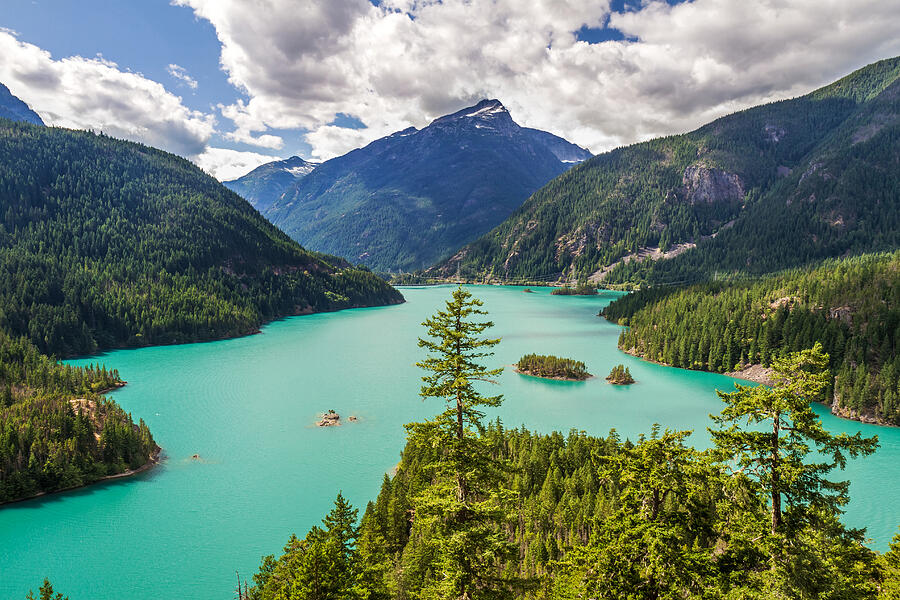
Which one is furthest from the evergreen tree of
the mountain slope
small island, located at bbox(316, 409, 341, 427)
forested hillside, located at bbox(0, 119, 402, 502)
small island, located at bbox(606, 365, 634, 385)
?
the mountain slope

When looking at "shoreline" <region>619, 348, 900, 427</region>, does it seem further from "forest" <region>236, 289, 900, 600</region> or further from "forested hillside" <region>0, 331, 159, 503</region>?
"forested hillside" <region>0, 331, 159, 503</region>

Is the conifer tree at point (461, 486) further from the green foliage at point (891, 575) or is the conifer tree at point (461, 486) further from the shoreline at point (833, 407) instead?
the shoreline at point (833, 407)

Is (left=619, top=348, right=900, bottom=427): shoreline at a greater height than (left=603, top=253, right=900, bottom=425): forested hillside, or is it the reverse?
(left=603, top=253, right=900, bottom=425): forested hillside

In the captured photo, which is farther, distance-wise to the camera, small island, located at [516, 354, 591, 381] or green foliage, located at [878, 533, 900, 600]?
small island, located at [516, 354, 591, 381]

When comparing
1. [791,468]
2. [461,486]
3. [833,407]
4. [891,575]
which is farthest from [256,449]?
[833,407]

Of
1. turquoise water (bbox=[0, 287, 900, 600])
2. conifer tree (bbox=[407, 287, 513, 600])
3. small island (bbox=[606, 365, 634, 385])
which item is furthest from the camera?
small island (bbox=[606, 365, 634, 385])

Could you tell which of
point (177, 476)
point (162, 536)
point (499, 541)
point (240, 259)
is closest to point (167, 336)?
point (240, 259)
